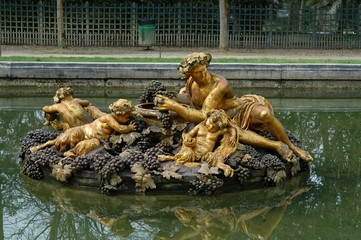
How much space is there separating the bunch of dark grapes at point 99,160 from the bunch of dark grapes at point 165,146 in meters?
0.68

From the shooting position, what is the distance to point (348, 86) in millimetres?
17047

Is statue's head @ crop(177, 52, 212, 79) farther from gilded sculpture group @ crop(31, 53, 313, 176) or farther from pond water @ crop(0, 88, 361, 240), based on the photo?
pond water @ crop(0, 88, 361, 240)

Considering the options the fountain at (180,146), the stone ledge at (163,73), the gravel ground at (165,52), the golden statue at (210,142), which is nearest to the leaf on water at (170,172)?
the fountain at (180,146)

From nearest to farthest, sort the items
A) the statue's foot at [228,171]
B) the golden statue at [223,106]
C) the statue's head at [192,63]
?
the statue's foot at [228,171]
the statue's head at [192,63]
the golden statue at [223,106]

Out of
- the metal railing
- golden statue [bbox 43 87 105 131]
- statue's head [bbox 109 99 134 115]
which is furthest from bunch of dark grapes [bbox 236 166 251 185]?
the metal railing

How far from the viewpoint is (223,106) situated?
908 centimetres

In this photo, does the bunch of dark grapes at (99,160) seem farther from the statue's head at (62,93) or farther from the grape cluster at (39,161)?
the statue's head at (62,93)

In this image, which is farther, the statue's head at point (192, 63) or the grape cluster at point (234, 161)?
the statue's head at point (192, 63)

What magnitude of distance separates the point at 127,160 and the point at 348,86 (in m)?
10.0

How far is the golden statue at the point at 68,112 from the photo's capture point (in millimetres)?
9516

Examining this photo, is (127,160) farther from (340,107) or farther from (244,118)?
(340,107)

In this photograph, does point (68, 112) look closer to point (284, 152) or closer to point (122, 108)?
point (122, 108)

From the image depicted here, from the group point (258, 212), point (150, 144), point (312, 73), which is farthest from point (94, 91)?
point (258, 212)

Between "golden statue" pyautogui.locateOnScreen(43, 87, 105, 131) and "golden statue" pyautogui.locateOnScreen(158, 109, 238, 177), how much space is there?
1.60 metres
